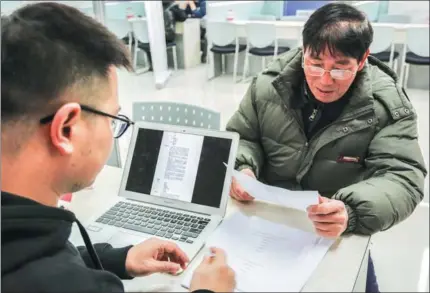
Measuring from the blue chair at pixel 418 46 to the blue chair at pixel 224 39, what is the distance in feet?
6.64

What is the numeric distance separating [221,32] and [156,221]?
475cm

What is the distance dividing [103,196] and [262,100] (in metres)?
0.64

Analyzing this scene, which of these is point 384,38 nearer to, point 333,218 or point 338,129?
point 338,129

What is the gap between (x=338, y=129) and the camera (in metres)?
1.38

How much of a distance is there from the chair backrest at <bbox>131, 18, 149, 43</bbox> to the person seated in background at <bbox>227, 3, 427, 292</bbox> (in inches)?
167

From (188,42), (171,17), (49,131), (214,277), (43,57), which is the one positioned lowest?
(188,42)

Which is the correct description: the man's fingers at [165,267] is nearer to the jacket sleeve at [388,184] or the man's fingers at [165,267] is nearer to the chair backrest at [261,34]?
the jacket sleeve at [388,184]

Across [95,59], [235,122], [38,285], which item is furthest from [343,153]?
[38,285]

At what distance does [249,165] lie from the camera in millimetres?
1449

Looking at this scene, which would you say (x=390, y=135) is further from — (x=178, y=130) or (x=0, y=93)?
(x=0, y=93)

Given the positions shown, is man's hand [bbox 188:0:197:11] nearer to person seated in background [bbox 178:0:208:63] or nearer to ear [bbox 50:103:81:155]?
person seated in background [bbox 178:0:208:63]

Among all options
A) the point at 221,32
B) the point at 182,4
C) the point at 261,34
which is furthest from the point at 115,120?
the point at 182,4

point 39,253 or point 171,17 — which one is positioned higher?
point 39,253

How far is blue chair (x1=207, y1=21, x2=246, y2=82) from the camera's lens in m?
5.57
